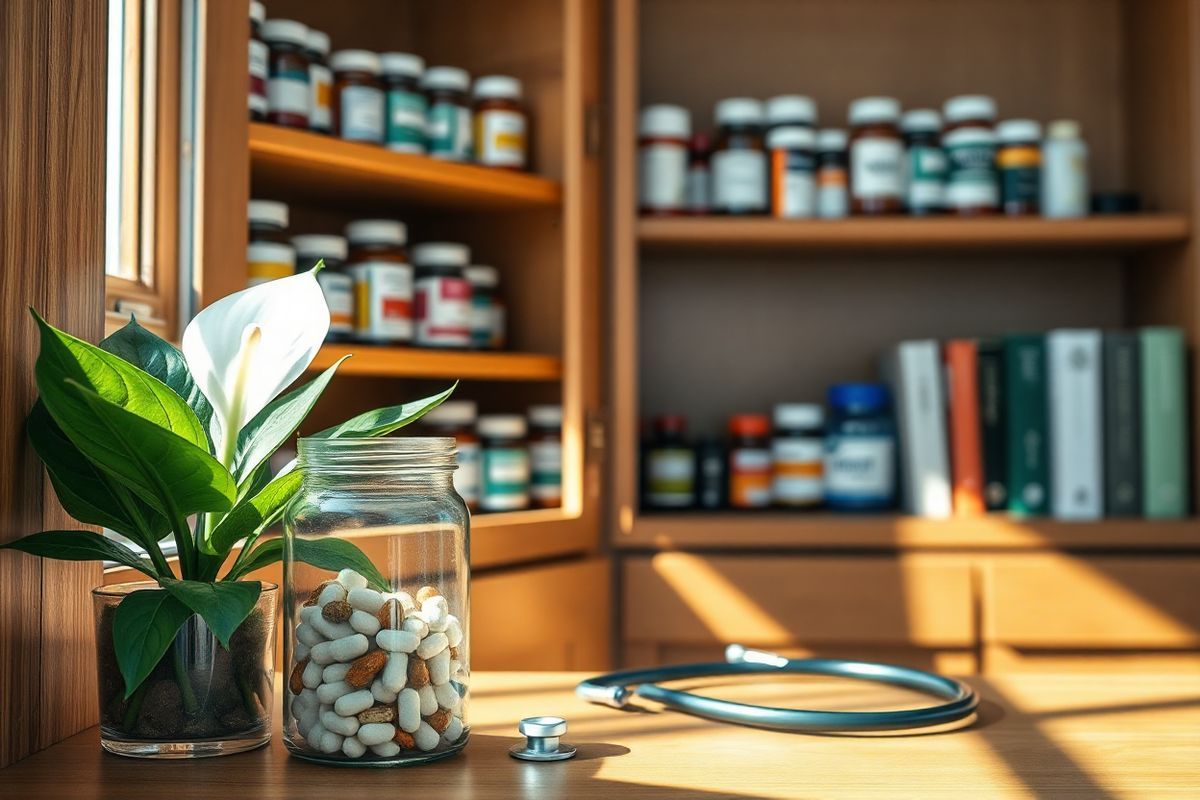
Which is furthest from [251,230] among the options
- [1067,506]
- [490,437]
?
[1067,506]

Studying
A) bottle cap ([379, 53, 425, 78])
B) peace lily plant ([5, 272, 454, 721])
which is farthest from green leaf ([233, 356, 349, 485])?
bottle cap ([379, 53, 425, 78])

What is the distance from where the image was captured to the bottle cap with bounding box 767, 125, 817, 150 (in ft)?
5.24

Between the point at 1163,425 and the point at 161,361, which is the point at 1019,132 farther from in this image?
the point at 161,361

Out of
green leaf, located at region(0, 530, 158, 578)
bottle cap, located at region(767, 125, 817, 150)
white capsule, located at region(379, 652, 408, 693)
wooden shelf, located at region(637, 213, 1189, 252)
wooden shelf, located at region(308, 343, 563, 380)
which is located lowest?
white capsule, located at region(379, 652, 408, 693)

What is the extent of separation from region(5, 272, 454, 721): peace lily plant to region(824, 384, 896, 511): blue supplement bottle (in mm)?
1045

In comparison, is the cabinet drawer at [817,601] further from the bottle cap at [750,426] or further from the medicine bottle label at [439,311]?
the medicine bottle label at [439,311]

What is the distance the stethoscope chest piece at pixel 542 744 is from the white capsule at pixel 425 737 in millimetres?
46

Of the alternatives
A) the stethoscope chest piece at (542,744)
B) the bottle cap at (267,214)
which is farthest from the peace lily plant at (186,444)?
the bottle cap at (267,214)

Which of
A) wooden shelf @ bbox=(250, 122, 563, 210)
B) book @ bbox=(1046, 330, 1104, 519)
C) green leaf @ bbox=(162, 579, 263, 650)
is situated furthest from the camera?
book @ bbox=(1046, 330, 1104, 519)

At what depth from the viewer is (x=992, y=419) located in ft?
5.28

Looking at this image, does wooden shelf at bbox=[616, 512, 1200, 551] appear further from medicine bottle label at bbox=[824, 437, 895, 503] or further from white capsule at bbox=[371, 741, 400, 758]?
white capsule at bbox=[371, 741, 400, 758]

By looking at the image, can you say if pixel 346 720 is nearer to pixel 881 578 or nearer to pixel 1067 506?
pixel 881 578

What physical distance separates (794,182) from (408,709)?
3.83 ft

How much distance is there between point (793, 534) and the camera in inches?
60.0
